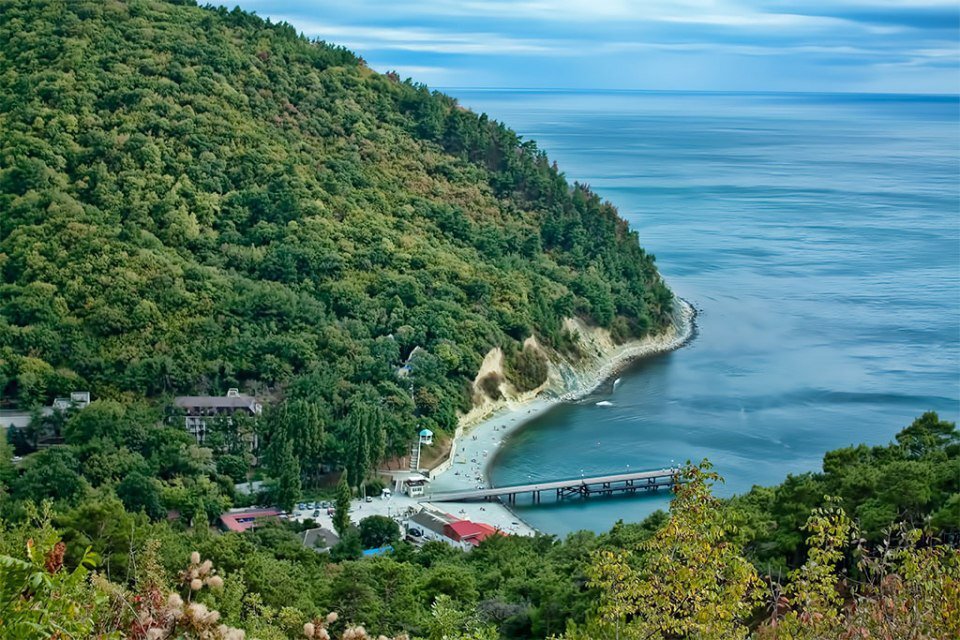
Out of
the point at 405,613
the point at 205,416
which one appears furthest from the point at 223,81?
the point at 405,613

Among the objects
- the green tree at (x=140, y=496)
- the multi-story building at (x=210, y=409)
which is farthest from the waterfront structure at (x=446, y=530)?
the multi-story building at (x=210, y=409)

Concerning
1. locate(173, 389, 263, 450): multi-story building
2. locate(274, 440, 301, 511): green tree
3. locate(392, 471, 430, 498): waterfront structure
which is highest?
locate(173, 389, 263, 450): multi-story building

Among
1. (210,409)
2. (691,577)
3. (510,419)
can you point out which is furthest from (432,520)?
(691,577)

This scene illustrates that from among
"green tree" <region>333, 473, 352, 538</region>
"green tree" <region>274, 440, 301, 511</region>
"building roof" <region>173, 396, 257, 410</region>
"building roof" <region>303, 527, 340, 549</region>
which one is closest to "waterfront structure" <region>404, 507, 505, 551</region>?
"green tree" <region>333, 473, 352, 538</region>

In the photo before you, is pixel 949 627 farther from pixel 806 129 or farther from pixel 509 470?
pixel 806 129

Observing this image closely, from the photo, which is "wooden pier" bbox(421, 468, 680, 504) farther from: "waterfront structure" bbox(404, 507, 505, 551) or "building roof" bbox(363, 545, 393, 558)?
"building roof" bbox(363, 545, 393, 558)

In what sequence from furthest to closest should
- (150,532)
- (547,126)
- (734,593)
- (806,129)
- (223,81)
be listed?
(806,129)
(547,126)
(223,81)
(150,532)
(734,593)

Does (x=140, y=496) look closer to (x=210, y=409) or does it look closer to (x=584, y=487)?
(x=210, y=409)
